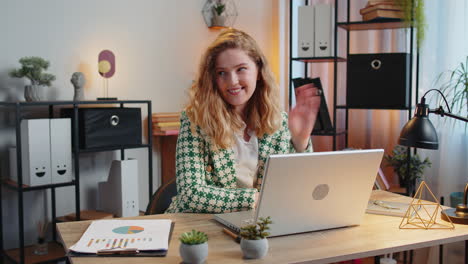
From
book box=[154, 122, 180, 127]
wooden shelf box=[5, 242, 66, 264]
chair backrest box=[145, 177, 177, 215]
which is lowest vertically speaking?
wooden shelf box=[5, 242, 66, 264]

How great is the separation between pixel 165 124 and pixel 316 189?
6.47 feet

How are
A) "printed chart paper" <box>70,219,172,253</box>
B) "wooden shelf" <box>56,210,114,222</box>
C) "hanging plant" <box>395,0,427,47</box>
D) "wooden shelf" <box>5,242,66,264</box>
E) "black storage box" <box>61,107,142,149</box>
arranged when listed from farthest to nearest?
1. "hanging plant" <box>395,0,427,47</box>
2. "wooden shelf" <box>56,210,114,222</box>
3. "black storage box" <box>61,107,142,149</box>
4. "wooden shelf" <box>5,242,66,264</box>
5. "printed chart paper" <box>70,219,172,253</box>

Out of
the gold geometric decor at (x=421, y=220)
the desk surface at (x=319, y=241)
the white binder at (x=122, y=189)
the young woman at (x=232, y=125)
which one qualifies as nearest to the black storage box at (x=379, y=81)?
the young woman at (x=232, y=125)

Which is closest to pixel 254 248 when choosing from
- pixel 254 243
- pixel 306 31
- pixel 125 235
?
pixel 254 243

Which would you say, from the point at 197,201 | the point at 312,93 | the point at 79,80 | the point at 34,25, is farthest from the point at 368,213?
the point at 34,25

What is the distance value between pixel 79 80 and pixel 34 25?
16.2 inches

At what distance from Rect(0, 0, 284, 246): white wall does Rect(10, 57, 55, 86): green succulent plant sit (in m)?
0.15

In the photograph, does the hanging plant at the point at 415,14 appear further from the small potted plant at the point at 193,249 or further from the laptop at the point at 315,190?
the small potted plant at the point at 193,249

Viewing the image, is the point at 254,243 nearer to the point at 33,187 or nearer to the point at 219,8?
the point at 33,187

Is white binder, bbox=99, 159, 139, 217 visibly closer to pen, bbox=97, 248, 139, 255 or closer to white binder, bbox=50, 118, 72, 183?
white binder, bbox=50, 118, 72, 183

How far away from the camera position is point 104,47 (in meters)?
3.07

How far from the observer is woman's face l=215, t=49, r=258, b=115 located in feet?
6.00

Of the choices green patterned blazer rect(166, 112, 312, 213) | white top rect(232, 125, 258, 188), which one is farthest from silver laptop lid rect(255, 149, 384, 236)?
white top rect(232, 125, 258, 188)

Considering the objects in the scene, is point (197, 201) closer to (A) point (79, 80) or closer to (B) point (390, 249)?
(B) point (390, 249)
